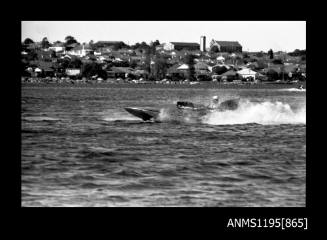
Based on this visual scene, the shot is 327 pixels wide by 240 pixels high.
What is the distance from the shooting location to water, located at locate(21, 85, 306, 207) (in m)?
17.4

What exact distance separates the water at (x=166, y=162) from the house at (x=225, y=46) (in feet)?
482

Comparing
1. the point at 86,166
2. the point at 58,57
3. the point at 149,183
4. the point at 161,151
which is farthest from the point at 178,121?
the point at 58,57

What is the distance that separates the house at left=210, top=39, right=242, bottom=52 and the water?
482ft

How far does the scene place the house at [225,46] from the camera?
185 metres

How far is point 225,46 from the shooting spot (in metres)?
186

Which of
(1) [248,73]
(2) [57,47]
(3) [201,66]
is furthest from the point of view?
(2) [57,47]

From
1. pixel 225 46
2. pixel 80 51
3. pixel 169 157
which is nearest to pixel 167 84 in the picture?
pixel 80 51

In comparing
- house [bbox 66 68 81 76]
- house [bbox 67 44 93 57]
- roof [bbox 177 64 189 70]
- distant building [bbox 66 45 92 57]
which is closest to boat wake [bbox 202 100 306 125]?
house [bbox 66 68 81 76]

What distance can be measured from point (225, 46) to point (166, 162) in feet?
539

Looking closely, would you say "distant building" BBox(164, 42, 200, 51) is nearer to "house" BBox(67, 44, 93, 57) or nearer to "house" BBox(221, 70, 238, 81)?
"house" BBox(67, 44, 93, 57)

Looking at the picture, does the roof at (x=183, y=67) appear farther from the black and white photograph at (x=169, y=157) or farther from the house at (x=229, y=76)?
the black and white photograph at (x=169, y=157)

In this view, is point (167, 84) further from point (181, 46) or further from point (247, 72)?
point (181, 46)

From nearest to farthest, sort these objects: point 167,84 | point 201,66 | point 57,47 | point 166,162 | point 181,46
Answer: point 166,162, point 167,84, point 201,66, point 57,47, point 181,46
